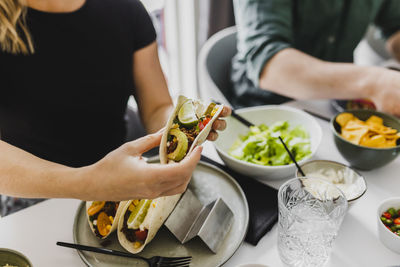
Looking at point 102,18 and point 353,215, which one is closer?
point 353,215

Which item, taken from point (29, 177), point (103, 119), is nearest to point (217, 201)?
point (29, 177)

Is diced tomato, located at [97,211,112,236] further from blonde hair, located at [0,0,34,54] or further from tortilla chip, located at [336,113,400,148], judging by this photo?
tortilla chip, located at [336,113,400,148]

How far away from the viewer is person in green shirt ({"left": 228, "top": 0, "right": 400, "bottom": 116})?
1.34 m

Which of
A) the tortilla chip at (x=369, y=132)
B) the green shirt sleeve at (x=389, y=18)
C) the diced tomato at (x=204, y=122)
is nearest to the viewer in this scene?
the diced tomato at (x=204, y=122)

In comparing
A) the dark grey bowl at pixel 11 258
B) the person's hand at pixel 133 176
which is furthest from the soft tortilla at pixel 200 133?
the dark grey bowl at pixel 11 258

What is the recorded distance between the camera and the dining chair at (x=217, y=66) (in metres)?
1.61

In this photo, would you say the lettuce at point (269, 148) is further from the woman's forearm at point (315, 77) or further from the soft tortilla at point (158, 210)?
the woman's forearm at point (315, 77)

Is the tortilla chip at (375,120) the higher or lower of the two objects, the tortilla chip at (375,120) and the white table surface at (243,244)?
the higher

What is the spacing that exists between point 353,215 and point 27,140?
1.16m

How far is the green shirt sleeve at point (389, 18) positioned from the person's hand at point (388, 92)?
0.70m

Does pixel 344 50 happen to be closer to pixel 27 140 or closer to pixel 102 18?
pixel 102 18

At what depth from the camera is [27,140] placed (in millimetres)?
1316

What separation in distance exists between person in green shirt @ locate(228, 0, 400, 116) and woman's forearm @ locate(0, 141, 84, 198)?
0.98 metres

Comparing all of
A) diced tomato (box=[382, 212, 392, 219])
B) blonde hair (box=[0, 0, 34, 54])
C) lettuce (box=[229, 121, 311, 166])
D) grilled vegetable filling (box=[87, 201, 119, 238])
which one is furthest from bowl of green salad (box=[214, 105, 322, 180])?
blonde hair (box=[0, 0, 34, 54])
